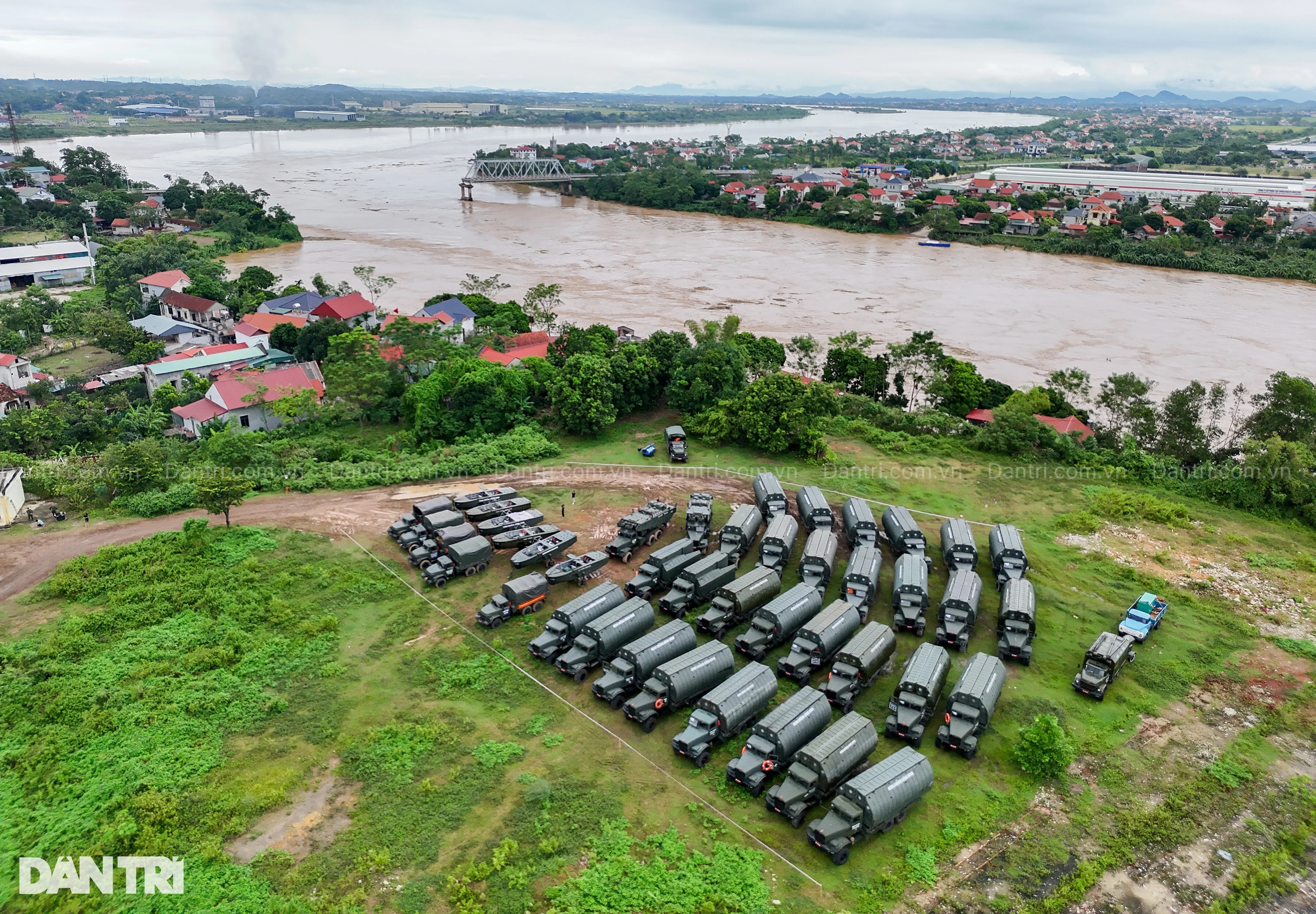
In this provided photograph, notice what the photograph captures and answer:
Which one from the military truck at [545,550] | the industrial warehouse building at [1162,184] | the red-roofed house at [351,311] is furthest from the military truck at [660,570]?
the industrial warehouse building at [1162,184]

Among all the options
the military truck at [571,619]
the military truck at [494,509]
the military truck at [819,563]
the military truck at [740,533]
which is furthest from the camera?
the military truck at [494,509]

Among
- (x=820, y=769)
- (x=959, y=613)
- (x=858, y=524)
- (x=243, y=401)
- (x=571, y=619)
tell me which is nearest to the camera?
(x=820, y=769)

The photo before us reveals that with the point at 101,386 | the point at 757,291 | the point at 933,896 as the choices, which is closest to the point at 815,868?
the point at 933,896

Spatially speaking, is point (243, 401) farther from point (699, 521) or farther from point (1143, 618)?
point (1143, 618)

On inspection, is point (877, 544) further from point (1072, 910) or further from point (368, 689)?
point (368, 689)

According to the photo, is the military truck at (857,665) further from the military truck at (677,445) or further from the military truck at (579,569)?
the military truck at (677,445)

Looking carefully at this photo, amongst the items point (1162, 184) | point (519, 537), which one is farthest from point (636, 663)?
point (1162, 184)

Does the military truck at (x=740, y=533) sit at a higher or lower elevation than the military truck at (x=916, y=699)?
higher

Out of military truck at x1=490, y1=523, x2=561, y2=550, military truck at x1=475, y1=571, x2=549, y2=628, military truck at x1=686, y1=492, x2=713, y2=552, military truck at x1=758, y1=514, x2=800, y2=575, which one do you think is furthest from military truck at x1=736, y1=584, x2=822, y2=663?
military truck at x1=490, y1=523, x2=561, y2=550
